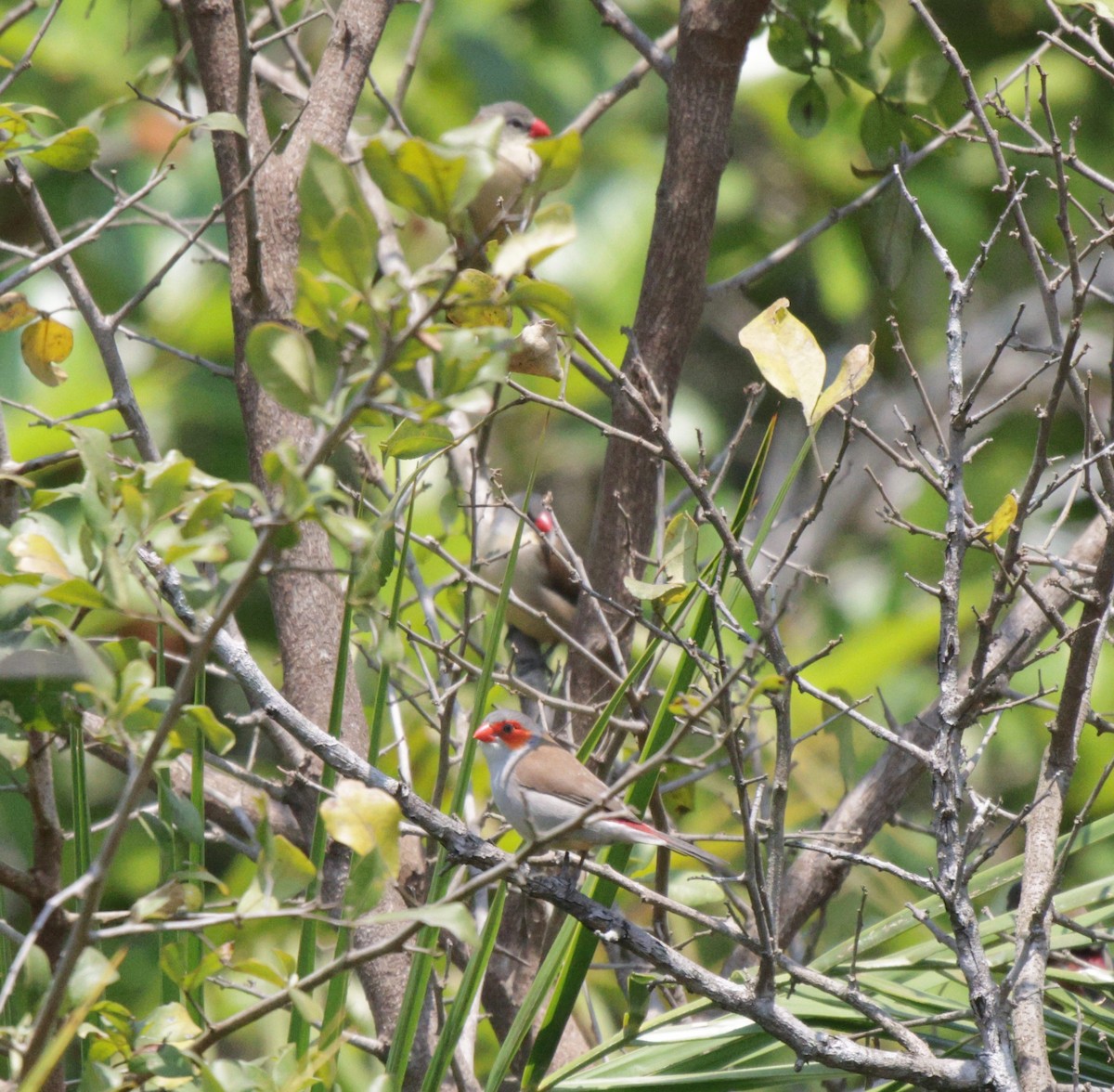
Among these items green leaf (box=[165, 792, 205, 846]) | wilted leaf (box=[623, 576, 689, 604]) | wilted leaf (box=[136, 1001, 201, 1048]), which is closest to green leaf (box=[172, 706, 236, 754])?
green leaf (box=[165, 792, 205, 846])

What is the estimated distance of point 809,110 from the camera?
104 inches

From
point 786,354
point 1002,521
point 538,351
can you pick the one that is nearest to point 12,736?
point 538,351

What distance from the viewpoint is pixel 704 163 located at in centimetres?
246

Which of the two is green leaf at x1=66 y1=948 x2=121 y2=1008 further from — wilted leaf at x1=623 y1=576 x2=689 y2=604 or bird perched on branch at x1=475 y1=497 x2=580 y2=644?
bird perched on branch at x1=475 y1=497 x2=580 y2=644

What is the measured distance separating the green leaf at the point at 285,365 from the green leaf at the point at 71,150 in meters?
0.66

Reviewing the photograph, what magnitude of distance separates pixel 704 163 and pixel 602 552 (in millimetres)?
769

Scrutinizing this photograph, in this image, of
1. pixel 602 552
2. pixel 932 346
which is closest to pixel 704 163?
pixel 602 552

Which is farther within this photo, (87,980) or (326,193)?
(87,980)

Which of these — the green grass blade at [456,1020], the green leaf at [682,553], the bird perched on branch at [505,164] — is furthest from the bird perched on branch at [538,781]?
the bird perched on branch at [505,164]

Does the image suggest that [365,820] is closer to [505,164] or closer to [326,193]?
[326,193]

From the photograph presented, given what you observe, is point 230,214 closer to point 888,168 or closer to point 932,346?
point 888,168

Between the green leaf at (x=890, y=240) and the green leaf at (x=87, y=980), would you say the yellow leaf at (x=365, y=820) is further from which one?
the green leaf at (x=890, y=240)

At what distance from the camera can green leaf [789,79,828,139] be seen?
A: 2633 millimetres

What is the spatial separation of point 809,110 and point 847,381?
1.33m
